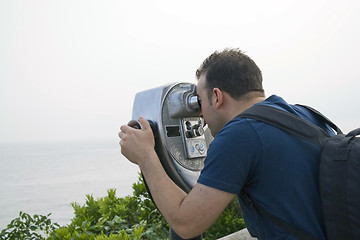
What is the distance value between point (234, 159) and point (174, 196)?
25 cm

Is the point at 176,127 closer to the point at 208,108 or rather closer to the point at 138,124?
the point at 138,124

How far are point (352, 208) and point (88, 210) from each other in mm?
1849

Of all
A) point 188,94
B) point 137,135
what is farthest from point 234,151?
point 188,94

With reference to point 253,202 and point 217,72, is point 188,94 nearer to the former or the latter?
point 217,72

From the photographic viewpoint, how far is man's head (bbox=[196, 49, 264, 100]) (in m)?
1.37

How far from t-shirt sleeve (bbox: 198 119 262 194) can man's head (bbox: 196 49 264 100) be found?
0.80 feet

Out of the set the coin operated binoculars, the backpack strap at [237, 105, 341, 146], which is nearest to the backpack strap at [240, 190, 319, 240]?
the backpack strap at [237, 105, 341, 146]

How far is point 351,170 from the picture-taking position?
1.11 metres

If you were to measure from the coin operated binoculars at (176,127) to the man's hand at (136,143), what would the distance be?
0.11m

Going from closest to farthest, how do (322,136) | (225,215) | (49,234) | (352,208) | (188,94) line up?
(352,208)
(322,136)
(188,94)
(49,234)
(225,215)

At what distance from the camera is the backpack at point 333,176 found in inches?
43.1

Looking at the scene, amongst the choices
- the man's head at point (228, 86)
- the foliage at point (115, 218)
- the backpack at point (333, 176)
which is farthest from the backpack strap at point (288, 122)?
the foliage at point (115, 218)

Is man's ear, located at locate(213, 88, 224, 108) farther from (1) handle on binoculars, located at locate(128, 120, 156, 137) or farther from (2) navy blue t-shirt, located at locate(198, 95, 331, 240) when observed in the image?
(1) handle on binoculars, located at locate(128, 120, 156, 137)

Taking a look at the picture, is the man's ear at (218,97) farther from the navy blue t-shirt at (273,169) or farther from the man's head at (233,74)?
the navy blue t-shirt at (273,169)
